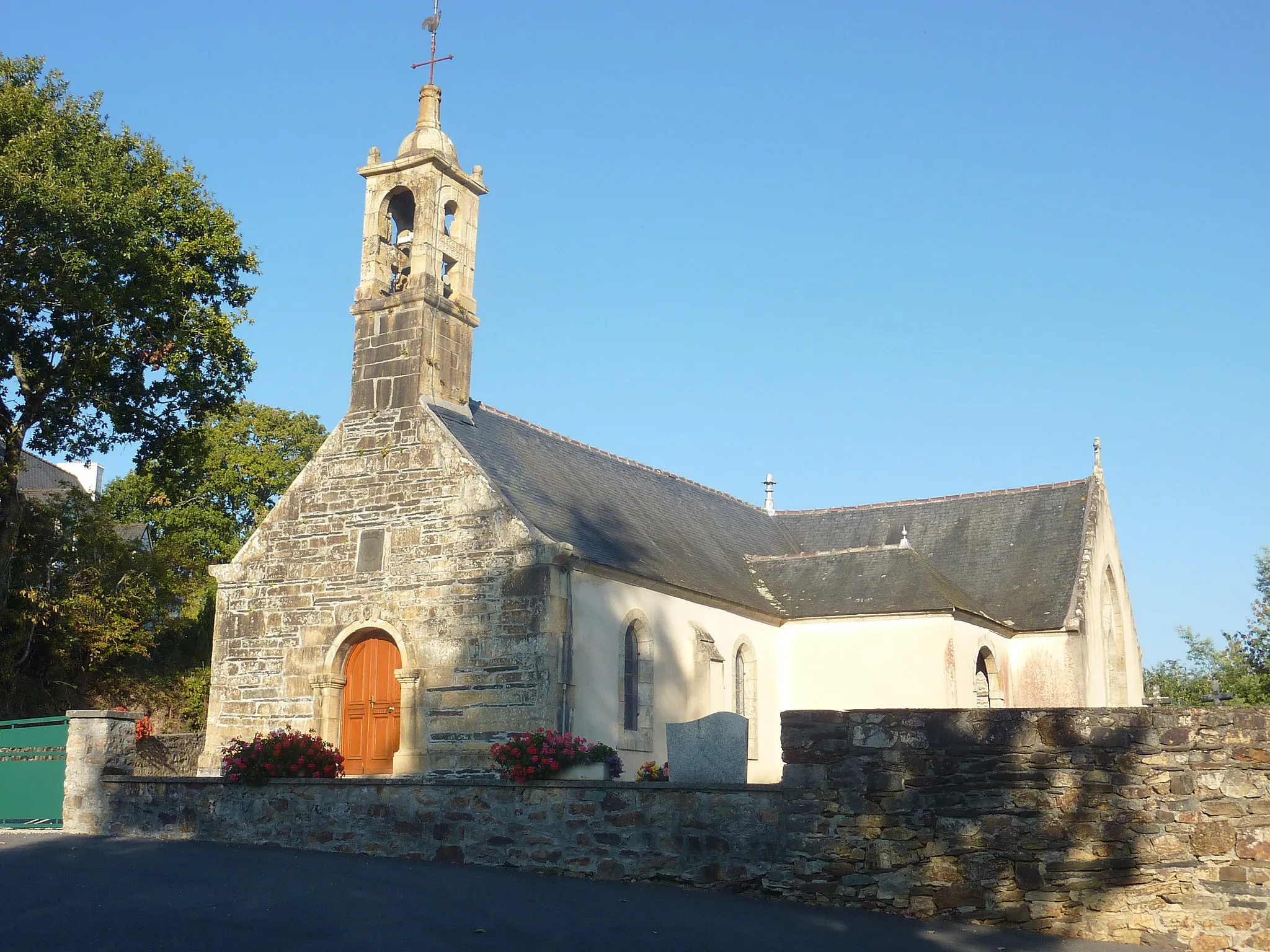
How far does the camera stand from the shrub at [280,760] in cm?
1595

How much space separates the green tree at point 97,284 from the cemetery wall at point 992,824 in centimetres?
1490

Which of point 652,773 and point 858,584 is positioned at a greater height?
point 858,584

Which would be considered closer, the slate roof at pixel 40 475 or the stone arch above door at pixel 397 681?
the stone arch above door at pixel 397 681

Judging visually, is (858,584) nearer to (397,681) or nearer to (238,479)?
(397,681)

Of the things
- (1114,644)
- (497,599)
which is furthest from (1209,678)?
(497,599)

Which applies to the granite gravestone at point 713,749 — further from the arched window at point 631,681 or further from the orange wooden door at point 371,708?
the orange wooden door at point 371,708

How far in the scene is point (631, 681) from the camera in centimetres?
2272

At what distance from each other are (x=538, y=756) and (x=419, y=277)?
1084 cm

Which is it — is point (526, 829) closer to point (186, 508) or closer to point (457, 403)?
point (457, 403)

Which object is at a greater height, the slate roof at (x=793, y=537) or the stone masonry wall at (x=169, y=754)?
the slate roof at (x=793, y=537)

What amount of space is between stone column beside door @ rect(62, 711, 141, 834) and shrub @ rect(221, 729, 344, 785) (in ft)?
5.16

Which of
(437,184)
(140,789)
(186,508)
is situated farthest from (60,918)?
(186,508)

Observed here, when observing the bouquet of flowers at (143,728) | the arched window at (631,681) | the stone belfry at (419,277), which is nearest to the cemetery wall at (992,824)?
the arched window at (631,681)

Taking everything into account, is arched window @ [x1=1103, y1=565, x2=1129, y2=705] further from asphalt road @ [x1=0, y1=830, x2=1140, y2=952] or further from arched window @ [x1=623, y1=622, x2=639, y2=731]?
asphalt road @ [x1=0, y1=830, x2=1140, y2=952]
